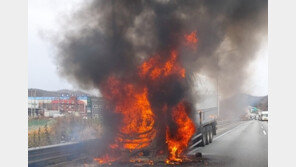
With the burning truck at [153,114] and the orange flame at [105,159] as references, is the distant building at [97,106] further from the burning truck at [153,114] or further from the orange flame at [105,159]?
the orange flame at [105,159]

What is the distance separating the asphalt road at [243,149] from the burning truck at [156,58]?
3.27 ft

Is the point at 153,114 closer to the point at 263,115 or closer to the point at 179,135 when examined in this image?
the point at 179,135

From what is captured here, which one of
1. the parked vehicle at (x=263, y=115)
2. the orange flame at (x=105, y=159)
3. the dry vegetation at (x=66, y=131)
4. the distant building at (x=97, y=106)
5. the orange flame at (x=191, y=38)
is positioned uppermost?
the orange flame at (x=191, y=38)

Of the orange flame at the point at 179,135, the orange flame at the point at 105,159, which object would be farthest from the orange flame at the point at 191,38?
the orange flame at the point at 105,159

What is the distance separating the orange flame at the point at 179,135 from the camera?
14.3 metres

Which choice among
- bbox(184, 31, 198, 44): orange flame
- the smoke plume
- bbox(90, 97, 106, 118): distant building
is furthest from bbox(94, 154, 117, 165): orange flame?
bbox(184, 31, 198, 44): orange flame

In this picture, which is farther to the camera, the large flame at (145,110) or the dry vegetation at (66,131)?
the dry vegetation at (66,131)

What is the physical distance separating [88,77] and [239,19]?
24.0 feet

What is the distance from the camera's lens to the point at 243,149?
589 inches

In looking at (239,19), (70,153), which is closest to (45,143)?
(70,153)

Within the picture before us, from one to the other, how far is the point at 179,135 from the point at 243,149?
2891 mm

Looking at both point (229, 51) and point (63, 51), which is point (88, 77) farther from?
point (229, 51)

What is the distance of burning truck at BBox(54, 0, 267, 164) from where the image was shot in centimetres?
1482

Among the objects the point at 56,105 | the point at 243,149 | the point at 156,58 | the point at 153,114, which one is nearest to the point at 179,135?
the point at 153,114
